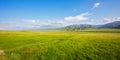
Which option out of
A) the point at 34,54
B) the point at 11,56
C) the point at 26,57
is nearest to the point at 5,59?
the point at 11,56

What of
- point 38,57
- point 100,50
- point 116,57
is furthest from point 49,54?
point 116,57

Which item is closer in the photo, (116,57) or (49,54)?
(116,57)

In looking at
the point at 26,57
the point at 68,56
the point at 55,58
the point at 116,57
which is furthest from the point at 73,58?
the point at 26,57

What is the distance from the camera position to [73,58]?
85.6 ft

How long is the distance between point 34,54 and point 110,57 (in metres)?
16.5

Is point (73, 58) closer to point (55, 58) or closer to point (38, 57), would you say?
point (55, 58)

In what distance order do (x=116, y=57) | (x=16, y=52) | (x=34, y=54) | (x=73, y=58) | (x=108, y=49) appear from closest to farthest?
(x=116, y=57)
(x=73, y=58)
(x=108, y=49)
(x=34, y=54)
(x=16, y=52)

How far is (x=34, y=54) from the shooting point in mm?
30297

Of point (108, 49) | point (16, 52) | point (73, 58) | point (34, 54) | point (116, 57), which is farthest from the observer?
point (16, 52)

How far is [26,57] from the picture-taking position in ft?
94.5

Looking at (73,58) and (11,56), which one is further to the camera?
(11,56)

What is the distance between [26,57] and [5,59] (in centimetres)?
428

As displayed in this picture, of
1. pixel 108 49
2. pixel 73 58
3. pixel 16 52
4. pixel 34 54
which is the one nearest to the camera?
pixel 73 58

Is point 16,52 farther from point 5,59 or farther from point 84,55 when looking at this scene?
point 84,55
